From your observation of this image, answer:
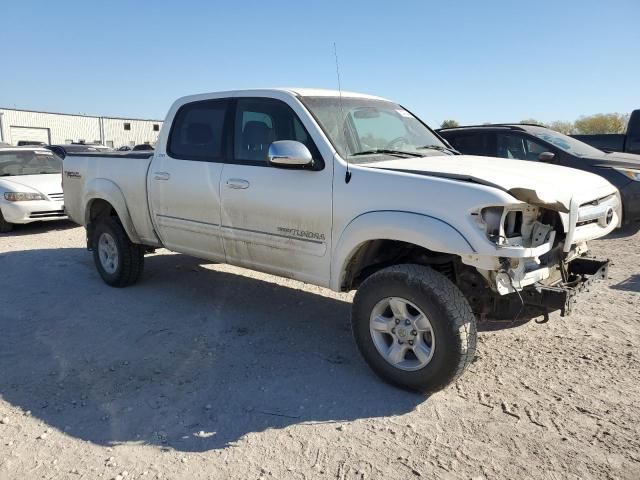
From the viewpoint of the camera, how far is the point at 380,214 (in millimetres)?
3488

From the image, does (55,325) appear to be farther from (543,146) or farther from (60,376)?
(543,146)

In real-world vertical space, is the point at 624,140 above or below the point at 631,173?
above

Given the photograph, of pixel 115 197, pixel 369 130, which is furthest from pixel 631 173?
pixel 115 197

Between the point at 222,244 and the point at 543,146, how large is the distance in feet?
19.5

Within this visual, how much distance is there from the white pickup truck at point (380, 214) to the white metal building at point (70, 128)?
46.1 meters

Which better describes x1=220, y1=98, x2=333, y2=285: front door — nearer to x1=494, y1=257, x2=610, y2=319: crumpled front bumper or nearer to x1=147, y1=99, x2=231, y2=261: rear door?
x1=147, y1=99, x2=231, y2=261: rear door

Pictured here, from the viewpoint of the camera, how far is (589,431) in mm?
3006

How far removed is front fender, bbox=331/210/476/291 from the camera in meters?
3.17

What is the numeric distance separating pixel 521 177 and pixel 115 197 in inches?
164

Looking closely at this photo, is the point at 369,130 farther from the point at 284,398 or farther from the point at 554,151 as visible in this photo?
the point at 554,151

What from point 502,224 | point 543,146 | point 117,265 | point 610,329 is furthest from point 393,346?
point 543,146

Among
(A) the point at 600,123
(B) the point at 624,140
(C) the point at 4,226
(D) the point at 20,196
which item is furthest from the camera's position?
(A) the point at 600,123

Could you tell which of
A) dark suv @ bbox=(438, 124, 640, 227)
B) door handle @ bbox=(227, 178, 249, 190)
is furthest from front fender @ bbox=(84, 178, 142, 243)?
dark suv @ bbox=(438, 124, 640, 227)

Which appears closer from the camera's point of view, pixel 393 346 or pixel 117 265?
pixel 393 346
